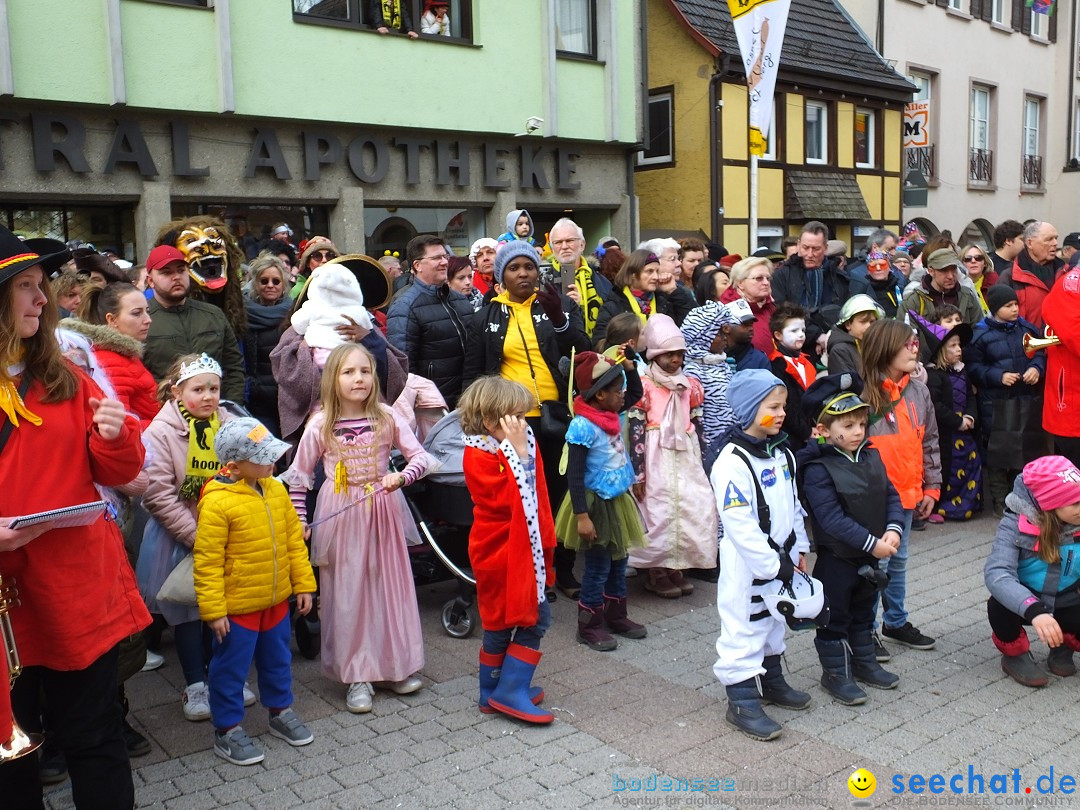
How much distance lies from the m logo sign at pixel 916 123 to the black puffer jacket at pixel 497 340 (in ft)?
58.9

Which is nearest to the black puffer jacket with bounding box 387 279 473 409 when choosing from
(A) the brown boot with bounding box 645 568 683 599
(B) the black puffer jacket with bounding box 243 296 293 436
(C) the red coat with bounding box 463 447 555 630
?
(B) the black puffer jacket with bounding box 243 296 293 436

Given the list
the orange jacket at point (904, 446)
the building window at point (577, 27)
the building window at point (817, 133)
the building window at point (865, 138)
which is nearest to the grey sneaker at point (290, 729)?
the orange jacket at point (904, 446)

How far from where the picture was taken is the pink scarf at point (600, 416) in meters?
5.51

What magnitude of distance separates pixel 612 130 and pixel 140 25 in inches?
267

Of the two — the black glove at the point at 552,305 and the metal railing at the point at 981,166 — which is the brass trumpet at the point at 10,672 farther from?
the metal railing at the point at 981,166

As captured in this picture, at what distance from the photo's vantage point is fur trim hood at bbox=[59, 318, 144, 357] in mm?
4734

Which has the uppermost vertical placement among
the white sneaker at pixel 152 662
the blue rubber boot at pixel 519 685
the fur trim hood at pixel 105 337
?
the fur trim hood at pixel 105 337

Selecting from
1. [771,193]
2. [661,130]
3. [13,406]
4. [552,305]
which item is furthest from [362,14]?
[13,406]

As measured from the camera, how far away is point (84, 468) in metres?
3.14

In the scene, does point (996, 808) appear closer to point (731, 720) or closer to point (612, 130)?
point (731, 720)

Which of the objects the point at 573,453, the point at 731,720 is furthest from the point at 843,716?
the point at 573,453

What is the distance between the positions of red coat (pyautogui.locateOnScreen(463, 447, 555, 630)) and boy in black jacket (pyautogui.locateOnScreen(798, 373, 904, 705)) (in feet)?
4.61

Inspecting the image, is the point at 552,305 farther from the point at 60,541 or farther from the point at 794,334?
the point at 60,541

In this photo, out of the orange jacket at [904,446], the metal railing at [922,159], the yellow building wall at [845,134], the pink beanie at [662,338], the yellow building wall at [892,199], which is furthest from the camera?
the metal railing at [922,159]
